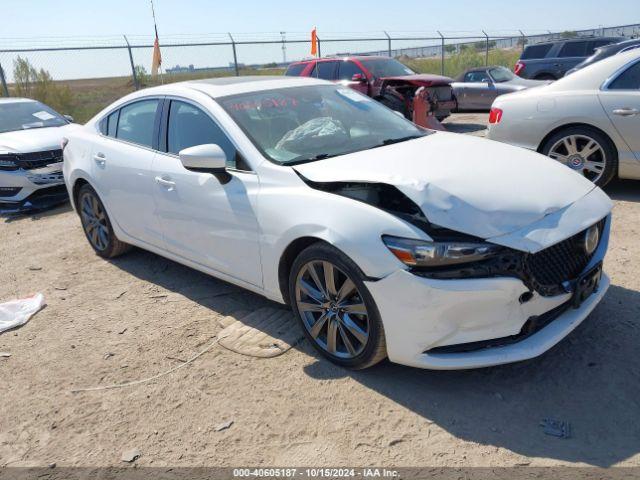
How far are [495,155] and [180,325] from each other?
8.16 ft

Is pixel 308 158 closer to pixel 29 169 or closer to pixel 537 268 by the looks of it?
pixel 537 268

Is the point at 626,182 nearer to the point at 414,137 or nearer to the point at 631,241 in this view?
the point at 631,241

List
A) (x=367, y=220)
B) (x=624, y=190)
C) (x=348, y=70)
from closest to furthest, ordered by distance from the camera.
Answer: (x=367, y=220) < (x=624, y=190) < (x=348, y=70)

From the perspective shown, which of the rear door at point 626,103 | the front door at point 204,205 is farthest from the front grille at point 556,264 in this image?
the rear door at point 626,103

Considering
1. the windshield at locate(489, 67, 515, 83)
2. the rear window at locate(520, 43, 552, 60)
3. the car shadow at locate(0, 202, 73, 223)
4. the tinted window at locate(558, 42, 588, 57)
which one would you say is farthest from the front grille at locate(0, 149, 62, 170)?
the tinted window at locate(558, 42, 588, 57)

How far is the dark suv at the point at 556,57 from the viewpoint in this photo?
15.6 m

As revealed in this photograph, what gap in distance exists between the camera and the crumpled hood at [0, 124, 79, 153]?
762 centimetres

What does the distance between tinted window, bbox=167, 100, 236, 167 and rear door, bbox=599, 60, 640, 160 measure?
4173 millimetres

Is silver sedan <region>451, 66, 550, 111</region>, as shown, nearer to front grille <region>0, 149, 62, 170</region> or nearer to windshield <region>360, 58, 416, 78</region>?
windshield <region>360, 58, 416, 78</region>

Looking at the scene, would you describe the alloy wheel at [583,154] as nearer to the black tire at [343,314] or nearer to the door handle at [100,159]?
the black tire at [343,314]

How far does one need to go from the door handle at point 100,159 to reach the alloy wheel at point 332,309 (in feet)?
8.29

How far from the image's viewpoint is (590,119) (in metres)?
5.73

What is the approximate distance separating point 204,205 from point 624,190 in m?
4.93

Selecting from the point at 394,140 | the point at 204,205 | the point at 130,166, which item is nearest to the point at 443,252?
the point at 394,140
